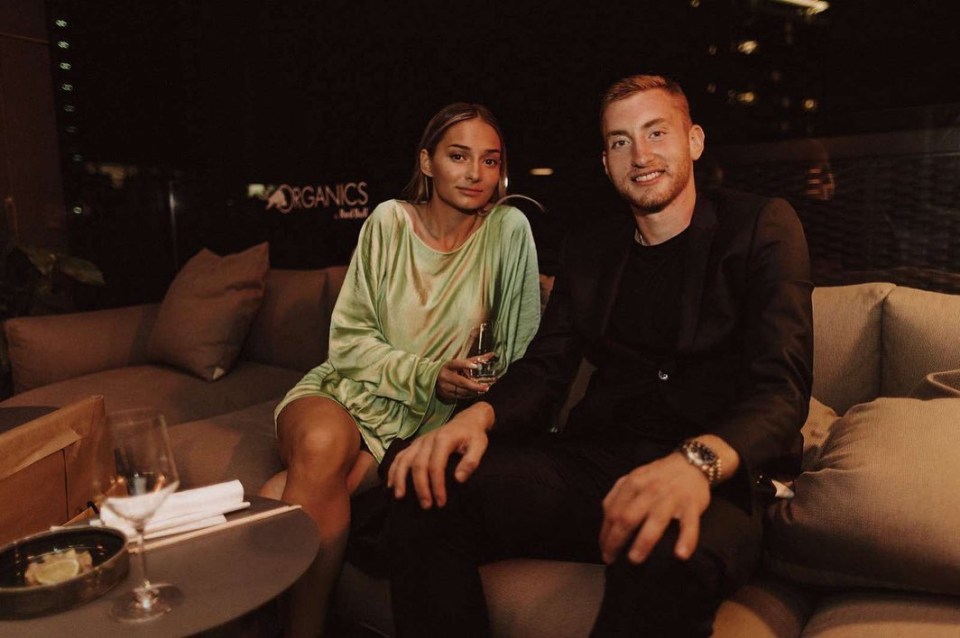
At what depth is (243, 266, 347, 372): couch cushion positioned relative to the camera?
117 inches

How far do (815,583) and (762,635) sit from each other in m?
0.19

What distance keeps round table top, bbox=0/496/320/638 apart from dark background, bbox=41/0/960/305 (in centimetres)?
180

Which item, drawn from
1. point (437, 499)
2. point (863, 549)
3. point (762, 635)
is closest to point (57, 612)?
point (437, 499)

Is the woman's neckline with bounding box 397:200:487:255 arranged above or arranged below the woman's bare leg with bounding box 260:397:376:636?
above

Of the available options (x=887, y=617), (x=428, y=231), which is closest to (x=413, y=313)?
(x=428, y=231)

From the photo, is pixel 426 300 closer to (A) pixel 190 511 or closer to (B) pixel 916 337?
(A) pixel 190 511

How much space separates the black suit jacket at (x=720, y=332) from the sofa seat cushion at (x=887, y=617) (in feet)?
0.93

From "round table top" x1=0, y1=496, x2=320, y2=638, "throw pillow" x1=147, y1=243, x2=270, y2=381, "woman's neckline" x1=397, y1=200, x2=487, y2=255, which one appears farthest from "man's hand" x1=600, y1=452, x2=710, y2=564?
"throw pillow" x1=147, y1=243, x2=270, y2=381

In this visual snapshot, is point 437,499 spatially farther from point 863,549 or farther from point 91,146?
point 91,146

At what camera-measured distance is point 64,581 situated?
1.04m

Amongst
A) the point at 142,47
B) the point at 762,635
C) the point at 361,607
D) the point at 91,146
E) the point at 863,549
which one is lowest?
the point at 361,607

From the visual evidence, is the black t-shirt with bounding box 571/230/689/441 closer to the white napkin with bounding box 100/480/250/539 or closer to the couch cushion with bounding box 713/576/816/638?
the couch cushion with bounding box 713/576/816/638

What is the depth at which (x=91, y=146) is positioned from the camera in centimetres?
469

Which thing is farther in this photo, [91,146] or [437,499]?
[91,146]
